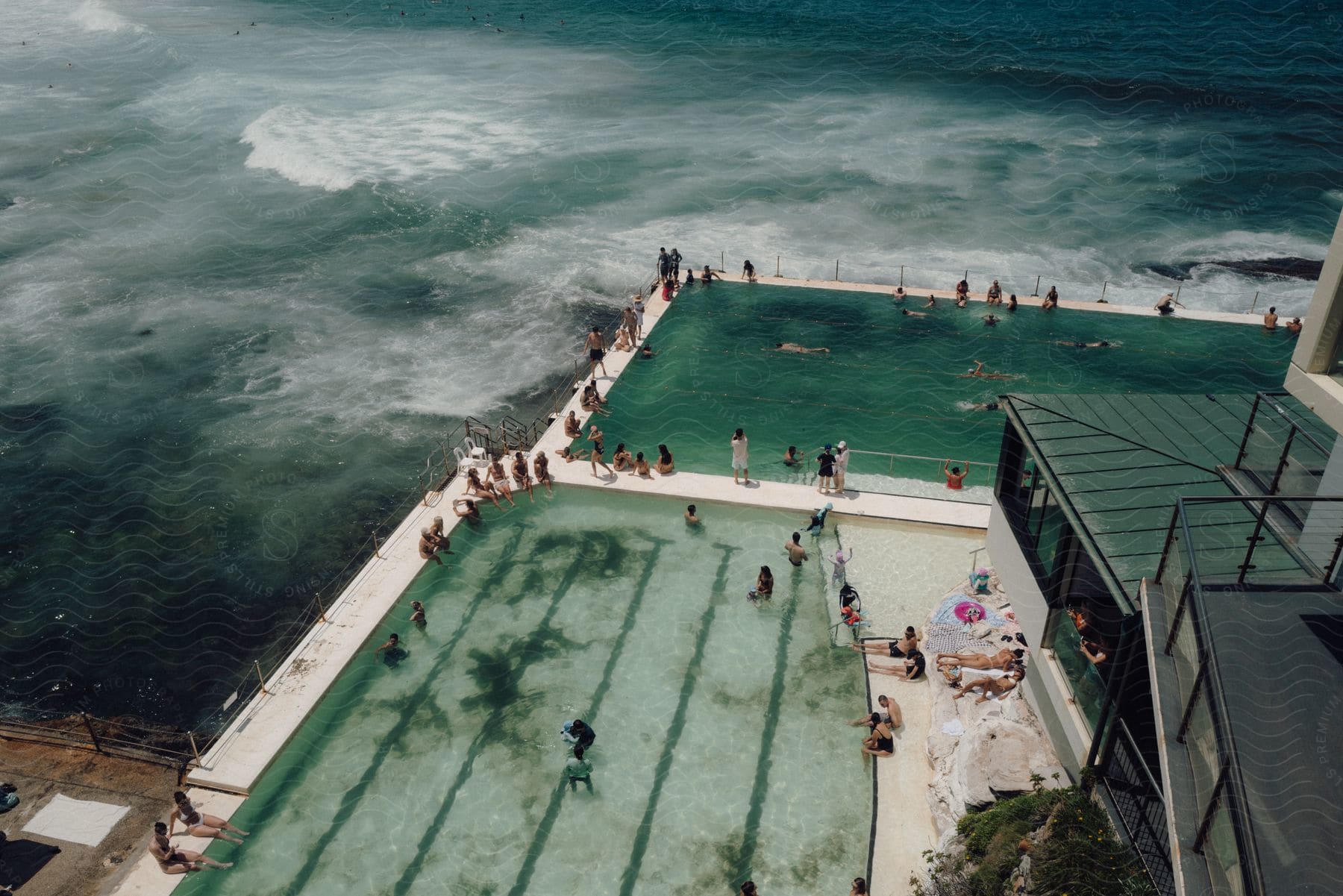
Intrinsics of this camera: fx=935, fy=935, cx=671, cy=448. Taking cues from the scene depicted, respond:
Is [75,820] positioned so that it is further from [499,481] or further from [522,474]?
[522,474]

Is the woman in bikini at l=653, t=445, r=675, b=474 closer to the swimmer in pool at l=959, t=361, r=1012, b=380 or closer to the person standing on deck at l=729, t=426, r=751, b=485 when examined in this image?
the person standing on deck at l=729, t=426, r=751, b=485

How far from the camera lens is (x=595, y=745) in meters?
16.9

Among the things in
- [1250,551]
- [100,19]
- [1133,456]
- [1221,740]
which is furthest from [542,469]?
[100,19]

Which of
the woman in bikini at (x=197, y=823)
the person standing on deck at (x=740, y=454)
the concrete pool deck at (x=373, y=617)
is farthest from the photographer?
the person standing on deck at (x=740, y=454)

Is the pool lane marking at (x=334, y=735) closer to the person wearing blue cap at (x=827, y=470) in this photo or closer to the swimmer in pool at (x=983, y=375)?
the person wearing blue cap at (x=827, y=470)

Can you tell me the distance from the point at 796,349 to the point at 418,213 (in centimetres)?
2794

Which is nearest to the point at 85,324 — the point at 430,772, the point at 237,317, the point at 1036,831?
the point at 237,317

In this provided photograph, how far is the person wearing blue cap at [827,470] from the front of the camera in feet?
75.4

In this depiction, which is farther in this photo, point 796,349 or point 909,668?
point 796,349

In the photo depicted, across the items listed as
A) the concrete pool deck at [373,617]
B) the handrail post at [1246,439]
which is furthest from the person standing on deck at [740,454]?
the handrail post at [1246,439]

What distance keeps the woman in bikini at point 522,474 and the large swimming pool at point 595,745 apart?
214 cm

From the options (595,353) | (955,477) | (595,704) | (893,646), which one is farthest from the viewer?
(595,353)

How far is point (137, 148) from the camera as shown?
199 feet

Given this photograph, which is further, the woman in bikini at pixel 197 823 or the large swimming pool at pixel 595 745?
the woman in bikini at pixel 197 823
